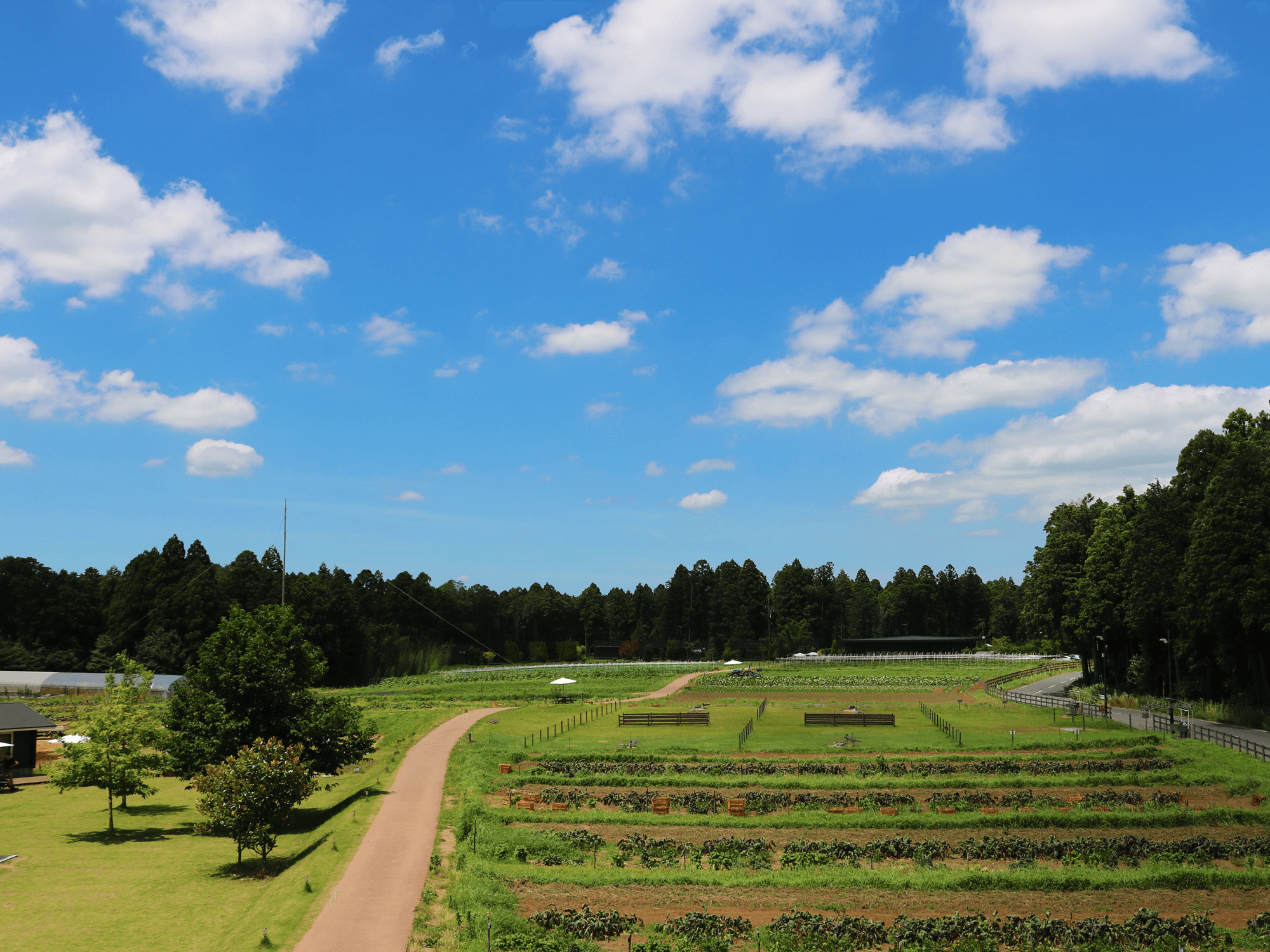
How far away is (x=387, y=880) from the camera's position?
2711 cm

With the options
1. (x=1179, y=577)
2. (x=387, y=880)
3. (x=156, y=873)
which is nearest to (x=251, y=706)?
(x=156, y=873)

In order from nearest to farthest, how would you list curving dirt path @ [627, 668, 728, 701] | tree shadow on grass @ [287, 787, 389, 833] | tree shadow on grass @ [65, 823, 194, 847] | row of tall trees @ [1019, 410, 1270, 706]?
tree shadow on grass @ [65, 823, 194, 847]
tree shadow on grass @ [287, 787, 389, 833]
row of tall trees @ [1019, 410, 1270, 706]
curving dirt path @ [627, 668, 728, 701]

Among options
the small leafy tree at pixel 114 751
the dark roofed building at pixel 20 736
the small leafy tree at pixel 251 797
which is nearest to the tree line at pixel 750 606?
the small leafy tree at pixel 114 751

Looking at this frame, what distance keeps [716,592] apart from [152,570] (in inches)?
4223

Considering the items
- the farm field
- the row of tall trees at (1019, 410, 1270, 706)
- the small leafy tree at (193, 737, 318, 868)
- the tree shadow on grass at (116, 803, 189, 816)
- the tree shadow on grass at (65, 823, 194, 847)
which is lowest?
the tree shadow on grass at (116, 803, 189, 816)

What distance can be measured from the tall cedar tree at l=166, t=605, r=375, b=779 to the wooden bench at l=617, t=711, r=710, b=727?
24655mm

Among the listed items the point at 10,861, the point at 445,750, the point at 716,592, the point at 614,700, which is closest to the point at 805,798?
the point at 445,750

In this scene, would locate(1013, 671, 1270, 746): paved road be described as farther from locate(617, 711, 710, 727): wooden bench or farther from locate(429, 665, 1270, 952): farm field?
locate(617, 711, 710, 727): wooden bench

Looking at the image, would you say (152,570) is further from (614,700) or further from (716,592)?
(716,592)

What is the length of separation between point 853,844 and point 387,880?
15.8m

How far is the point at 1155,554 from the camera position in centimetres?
7388

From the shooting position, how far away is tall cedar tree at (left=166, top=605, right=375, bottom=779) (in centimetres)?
3941

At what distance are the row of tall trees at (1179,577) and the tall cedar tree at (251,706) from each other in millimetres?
55788

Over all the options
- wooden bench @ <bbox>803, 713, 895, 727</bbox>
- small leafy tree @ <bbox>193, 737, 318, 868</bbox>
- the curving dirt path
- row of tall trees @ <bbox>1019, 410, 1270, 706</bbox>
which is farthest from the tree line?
the curving dirt path
